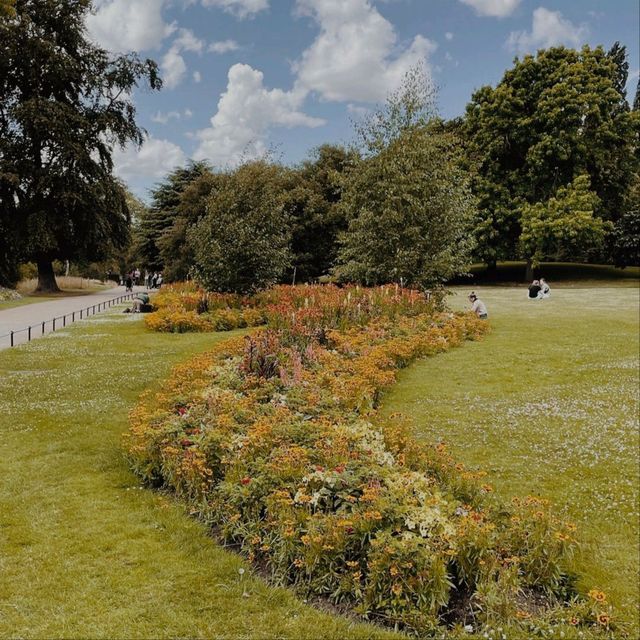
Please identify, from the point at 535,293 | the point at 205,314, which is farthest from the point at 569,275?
the point at 205,314

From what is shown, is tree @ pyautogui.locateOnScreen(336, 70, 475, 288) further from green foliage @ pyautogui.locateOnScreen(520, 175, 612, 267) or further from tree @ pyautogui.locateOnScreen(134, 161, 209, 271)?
tree @ pyautogui.locateOnScreen(134, 161, 209, 271)

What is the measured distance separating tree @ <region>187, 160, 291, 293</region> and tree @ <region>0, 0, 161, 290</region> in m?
14.7

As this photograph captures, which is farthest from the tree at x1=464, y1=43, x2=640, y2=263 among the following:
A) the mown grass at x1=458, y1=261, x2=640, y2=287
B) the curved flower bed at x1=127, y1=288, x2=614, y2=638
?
the curved flower bed at x1=127, y1=288, x2=614, y2=638

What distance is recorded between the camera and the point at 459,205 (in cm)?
2080

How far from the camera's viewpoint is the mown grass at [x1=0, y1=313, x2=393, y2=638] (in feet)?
13.0

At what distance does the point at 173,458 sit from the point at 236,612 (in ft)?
7.35

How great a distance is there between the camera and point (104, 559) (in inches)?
186

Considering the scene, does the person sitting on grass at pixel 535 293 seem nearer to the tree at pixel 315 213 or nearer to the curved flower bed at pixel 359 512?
the tree at pixel 315 213

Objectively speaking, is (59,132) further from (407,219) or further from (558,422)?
(558,422)

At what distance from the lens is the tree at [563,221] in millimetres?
35938

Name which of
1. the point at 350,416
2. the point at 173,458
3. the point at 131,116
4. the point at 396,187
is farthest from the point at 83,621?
the point at 131,116

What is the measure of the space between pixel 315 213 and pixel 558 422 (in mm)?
32306

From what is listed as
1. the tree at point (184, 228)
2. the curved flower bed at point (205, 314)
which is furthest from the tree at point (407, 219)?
the tree at point (184, 228)

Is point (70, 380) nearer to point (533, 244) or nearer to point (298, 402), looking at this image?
point (298, 402)
